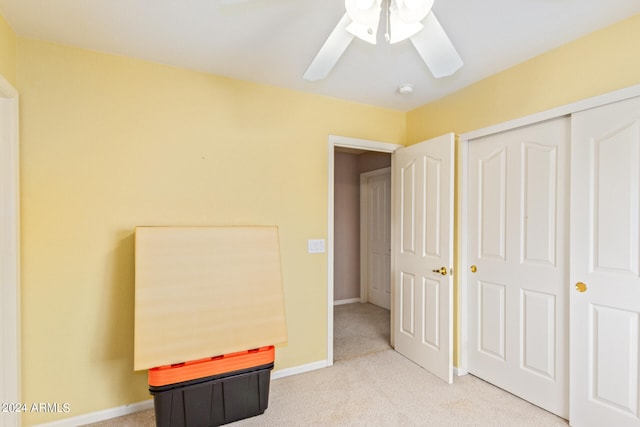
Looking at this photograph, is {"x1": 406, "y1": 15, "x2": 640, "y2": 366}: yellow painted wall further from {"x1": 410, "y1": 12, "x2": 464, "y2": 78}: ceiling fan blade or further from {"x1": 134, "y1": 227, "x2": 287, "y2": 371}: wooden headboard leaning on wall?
{"x1": 134, "y1": 227, "x2": 287, "y2": 371}: wooden headboard leaning on wall

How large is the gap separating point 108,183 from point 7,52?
2.82 feet

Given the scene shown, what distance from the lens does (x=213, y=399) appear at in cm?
201

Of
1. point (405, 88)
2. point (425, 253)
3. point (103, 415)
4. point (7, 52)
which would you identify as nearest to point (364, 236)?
point (425, 253)

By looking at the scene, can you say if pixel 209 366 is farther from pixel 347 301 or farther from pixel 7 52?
pixel 347 301

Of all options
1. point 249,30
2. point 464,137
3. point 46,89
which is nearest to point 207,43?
point 249,30

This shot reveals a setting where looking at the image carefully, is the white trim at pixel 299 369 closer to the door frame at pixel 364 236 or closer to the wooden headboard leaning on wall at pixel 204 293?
the wooden headboard leaning on wall at pixel 204 293

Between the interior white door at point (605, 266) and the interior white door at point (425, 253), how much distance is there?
0.78 meters

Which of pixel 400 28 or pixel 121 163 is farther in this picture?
pixel 121 163

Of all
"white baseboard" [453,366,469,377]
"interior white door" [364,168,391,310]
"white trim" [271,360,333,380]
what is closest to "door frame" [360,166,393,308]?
"interior white door" [364,168,391,310]

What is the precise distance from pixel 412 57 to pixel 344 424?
8.07ft

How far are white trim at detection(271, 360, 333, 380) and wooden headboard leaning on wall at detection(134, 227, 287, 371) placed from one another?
1.90 feet

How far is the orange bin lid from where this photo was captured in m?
1.88

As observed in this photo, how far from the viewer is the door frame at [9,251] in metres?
1.80

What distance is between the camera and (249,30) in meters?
1.90
